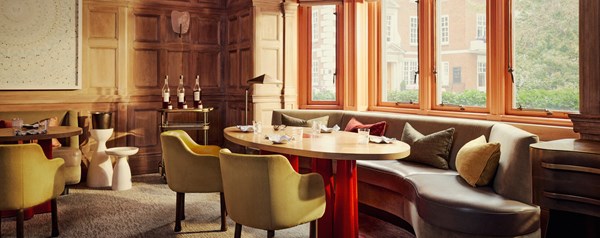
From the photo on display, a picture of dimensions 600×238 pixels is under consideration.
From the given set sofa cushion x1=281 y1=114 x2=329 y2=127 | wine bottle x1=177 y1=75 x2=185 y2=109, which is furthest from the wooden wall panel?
sofa cushion x1=281 y1=114 x2=329 y2=127

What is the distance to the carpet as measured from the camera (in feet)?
12.4

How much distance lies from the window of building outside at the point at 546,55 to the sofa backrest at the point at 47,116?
4.53 metres

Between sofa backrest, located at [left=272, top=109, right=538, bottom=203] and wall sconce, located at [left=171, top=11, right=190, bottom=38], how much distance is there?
1.69 meters

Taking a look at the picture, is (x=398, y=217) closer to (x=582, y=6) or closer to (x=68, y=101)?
(x=582, y=6)

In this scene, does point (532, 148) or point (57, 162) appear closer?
point (532, 148)

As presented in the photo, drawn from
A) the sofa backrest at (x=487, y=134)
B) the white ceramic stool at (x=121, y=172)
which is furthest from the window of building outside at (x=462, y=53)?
the white ceramic stool at (x=121, y=172)

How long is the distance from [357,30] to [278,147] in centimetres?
299

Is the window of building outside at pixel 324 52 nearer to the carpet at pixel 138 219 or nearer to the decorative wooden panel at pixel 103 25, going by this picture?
the carpet at pixel 138 219

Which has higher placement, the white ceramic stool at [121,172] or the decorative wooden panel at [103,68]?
the decorative wooden panel at [103,68]

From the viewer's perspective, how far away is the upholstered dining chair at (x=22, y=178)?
329 centimetres

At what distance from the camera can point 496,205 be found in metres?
2.85

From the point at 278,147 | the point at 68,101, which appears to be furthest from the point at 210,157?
the point at 68,101

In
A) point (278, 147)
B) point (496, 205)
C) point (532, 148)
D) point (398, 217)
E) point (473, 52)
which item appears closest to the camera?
point (532, 148)

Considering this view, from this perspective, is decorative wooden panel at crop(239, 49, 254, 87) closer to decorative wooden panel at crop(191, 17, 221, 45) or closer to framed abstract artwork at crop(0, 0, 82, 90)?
decorative wooden panel at crop(191, 17, 221, 45)
